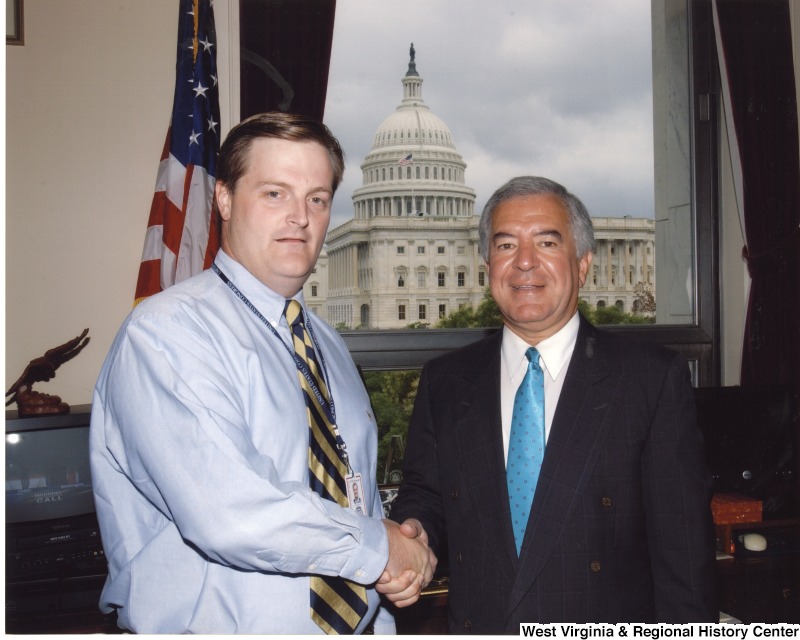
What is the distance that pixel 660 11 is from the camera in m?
3.85

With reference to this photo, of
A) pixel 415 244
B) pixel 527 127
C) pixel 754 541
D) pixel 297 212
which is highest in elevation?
pixel 527 127

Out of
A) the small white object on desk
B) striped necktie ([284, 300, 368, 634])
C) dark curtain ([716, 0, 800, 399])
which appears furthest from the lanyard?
dark curtain ([716, 0, 800, 399])

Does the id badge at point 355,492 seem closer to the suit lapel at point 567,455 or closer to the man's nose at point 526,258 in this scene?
the suit lapel at point 567,455

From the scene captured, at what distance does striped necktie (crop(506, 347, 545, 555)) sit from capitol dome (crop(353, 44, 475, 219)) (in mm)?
2203

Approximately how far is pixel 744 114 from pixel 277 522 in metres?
3.36

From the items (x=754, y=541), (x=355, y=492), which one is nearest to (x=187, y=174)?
(x=355, y=492)

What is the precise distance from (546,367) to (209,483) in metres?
0.81

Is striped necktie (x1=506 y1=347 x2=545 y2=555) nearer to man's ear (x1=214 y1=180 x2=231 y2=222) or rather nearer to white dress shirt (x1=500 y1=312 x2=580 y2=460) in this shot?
white dress shirt (x1=500 y1=312 x2=580 y2=460)

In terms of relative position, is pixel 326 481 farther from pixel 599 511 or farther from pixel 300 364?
pixel 599 511

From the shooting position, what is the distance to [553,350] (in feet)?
5.25

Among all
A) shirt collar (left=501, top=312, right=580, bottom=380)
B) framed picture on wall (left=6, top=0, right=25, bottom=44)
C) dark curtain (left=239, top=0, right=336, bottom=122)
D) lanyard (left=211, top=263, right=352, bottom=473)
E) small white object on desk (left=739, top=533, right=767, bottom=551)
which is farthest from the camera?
dark curtain (left=239, top=0, right=336, bottom=122)

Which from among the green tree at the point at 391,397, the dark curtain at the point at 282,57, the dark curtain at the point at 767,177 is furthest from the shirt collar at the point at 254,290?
the dark curtain at the point at 767,177

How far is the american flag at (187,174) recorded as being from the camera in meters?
2.70

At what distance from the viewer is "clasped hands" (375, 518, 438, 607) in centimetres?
140
